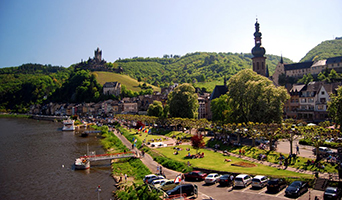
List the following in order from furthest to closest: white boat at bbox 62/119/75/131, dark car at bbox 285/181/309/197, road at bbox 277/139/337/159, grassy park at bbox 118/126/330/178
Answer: white boat at bbox 62/119/75/131
road at bbox 277/139/337/159
grassy park at bbox 118/126/330/178
dark car at bbox 285/181/309/197

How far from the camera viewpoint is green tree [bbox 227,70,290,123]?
1957 inches

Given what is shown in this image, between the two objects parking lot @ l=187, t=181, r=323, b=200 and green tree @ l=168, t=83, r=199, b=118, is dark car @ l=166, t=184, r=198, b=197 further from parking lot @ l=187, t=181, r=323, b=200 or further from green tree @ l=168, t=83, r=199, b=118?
green tree @ l=168, t=83, r=199, b=118

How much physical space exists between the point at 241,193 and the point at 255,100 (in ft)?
100

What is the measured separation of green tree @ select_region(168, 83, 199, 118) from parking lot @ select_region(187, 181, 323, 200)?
161ft

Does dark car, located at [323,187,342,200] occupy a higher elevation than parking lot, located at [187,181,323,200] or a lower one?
higher

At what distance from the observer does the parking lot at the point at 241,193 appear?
21.6m

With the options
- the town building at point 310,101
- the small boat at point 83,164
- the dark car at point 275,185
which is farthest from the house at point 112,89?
the dark car at point 275,185

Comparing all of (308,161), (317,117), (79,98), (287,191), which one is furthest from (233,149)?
(79,98)

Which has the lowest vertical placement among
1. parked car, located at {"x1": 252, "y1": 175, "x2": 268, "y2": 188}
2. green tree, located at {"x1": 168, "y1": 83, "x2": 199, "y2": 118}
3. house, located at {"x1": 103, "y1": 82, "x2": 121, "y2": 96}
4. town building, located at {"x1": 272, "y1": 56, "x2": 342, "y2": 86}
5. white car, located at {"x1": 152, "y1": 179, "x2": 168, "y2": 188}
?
white car, located at {"x1": 152, "y1": 179, "x2": 168, "y2": 188}

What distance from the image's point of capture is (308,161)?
30.9 m

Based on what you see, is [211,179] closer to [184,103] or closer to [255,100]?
[255,100]

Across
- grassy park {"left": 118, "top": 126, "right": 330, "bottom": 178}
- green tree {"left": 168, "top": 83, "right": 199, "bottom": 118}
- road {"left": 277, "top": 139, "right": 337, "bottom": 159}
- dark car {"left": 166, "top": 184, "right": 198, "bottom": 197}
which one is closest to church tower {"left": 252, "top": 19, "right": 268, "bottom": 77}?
green tree {"left": 168, "top": 83, "right": 199, "bottom": 118}

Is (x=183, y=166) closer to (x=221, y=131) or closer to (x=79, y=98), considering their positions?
(x=221, y=131)

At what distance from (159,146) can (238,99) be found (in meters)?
17.6
